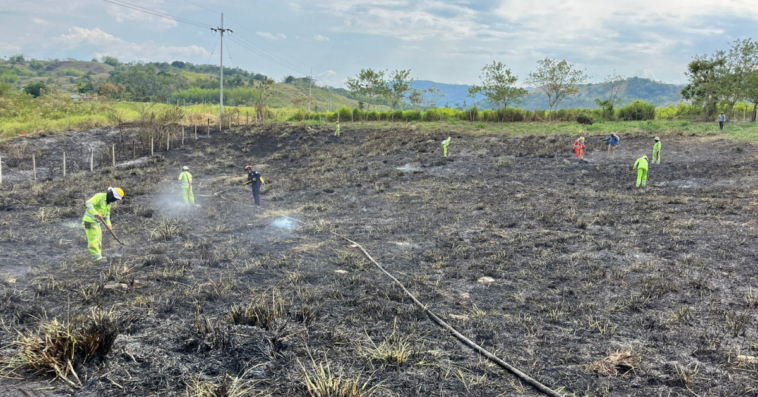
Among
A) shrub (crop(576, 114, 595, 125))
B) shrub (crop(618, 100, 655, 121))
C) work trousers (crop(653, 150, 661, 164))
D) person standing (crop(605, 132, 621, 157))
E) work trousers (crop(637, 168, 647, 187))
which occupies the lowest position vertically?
work trousers (crop(637, 168, 647, 187))

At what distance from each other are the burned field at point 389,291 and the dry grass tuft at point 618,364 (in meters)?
0.02

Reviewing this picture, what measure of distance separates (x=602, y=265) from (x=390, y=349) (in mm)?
5601

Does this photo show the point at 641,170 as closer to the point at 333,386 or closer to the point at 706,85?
the point at 333,386

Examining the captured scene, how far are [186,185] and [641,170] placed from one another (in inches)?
631

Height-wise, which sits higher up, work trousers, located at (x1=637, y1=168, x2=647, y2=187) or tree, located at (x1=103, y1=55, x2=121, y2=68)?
tree, located at (x1=103, y1=55, x2=121, y2=68)

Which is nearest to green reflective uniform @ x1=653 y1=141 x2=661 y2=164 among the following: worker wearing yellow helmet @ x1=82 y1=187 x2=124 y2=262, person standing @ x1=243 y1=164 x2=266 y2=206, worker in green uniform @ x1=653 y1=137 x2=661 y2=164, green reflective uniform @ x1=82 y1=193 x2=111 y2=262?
worker in green uniform @ x1=653 y1=137 x2=661 y2=164

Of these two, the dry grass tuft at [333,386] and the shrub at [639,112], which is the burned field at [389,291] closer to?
the dry grass tuft at [333,386]

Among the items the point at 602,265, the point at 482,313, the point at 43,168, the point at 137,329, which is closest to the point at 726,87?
the point at 602,265

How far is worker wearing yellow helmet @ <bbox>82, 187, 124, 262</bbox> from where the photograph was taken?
30.3 feet

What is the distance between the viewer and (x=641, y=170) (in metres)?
17.0

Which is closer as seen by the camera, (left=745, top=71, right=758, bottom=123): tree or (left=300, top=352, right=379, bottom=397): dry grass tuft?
(left=300, top=352, right=379, bottom=397): dry grass tuft

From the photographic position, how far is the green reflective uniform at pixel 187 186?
15.3 metres

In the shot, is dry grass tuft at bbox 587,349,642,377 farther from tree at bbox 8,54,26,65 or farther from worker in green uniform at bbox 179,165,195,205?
tree at bbox 8,54,26,65

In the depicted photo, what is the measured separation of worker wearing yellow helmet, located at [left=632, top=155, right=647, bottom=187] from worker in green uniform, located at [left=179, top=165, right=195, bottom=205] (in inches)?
612
